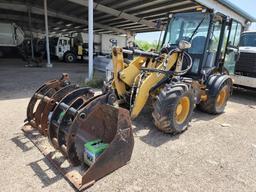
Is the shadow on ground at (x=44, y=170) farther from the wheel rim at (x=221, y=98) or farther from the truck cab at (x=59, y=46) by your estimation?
the truck cab at (x=59, y=46)

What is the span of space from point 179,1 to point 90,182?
10303 mm

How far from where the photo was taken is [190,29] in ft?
15.0

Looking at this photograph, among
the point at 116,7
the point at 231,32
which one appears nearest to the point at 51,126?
the point at 231,32

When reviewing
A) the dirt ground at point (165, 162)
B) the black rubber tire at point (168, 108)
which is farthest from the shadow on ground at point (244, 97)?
the black rubber tire at point (168, 108)

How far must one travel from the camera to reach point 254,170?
109 inches

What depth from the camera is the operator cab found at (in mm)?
4445

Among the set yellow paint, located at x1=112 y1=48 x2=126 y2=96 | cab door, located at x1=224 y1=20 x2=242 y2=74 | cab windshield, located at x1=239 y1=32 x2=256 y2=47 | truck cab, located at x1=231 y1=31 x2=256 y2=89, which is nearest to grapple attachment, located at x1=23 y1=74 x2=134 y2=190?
yellow paint, located at x1=112 y1=48 x2=126 y2=96

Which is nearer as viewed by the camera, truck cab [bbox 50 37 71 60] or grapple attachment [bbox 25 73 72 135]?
grapple attachment [bbox 25 73 72 135]

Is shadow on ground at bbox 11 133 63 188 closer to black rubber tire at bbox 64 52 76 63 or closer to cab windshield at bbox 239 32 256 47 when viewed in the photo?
cab windshield at bbox 239 32 256 47

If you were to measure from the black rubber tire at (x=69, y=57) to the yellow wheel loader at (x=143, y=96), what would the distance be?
46.1ft

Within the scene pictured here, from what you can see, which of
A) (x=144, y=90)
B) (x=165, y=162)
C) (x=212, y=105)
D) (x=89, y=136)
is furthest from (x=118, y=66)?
(x=212, y=105)

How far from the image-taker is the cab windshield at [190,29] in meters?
4.45

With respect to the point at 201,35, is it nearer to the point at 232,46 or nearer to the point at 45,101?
the point at 232,46

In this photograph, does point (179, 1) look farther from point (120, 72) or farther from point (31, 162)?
point (31, 162)
